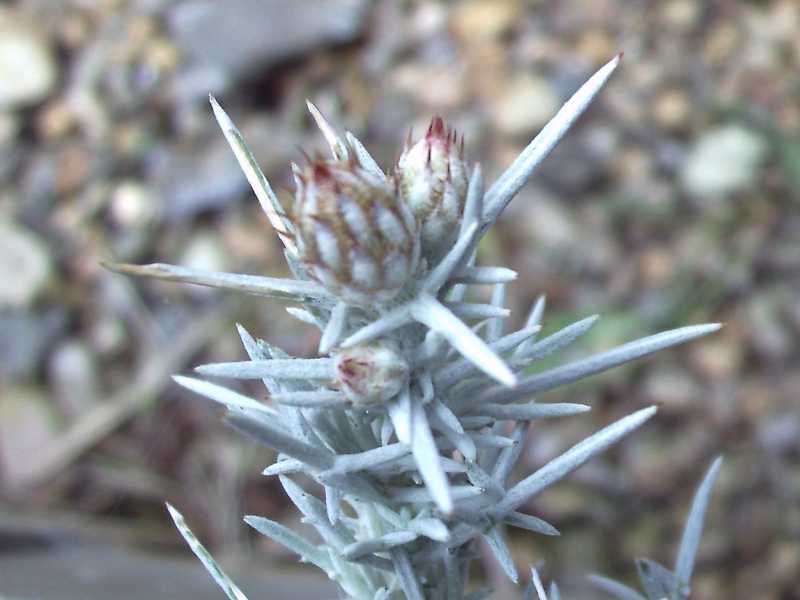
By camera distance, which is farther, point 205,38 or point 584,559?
point 205,38

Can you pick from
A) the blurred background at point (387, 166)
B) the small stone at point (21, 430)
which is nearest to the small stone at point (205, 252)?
the blurred background at point (387, 166)

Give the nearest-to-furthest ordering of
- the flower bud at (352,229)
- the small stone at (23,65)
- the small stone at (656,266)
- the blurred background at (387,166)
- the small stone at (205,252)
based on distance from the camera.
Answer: the flower bud at (352,229) < the blurred background at (387,166) < the small stone at (656,266) < the small stone at (205,252) < the small stone at (23,65)

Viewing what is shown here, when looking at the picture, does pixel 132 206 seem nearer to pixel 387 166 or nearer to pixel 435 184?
pixel 387 166

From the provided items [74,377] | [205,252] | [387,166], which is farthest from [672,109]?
[74,377]

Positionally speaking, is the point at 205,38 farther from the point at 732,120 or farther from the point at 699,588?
the point at 699,588

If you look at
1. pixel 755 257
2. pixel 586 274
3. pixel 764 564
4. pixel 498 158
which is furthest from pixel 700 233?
pixel 764 564

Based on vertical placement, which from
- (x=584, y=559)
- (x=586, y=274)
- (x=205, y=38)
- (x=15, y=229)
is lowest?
(x=584, y=559)

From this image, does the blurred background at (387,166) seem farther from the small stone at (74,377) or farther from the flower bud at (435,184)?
the flower bud at (435,184)
